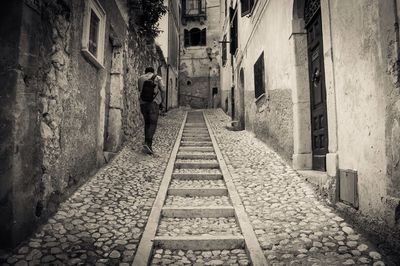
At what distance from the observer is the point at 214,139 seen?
26.2 feet

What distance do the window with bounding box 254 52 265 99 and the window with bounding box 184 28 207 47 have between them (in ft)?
52.6

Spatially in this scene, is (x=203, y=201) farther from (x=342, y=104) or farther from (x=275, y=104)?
(x=275, y=104)

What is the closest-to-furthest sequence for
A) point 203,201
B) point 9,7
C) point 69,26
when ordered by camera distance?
1. point 9,7
2. point 69,26
3. point 203,201

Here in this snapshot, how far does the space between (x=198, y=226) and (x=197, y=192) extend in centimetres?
102

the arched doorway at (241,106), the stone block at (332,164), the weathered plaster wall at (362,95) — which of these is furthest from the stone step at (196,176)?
the arched doorway at (241,106)

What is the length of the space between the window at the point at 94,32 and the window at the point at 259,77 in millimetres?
3868

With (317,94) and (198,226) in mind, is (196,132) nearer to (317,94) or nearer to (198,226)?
(317,94)

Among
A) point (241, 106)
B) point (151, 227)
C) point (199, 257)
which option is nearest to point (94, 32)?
point (151, 227)

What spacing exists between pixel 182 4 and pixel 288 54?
2080cm

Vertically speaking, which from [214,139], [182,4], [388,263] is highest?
[182,4]

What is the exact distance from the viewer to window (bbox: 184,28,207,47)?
75.1 ft

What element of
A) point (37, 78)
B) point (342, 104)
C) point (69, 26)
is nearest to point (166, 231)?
point (37, 78)

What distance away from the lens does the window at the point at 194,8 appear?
22995 millimetres

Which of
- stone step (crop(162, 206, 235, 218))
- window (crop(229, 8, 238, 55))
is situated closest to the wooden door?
stone step (crop(162, 206, 235, 218))
